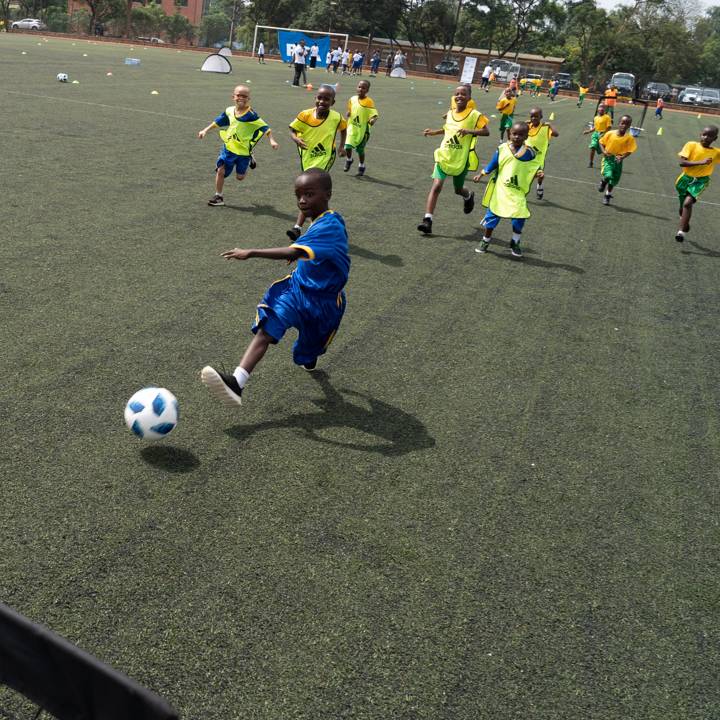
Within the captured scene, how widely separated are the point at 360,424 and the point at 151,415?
147cm

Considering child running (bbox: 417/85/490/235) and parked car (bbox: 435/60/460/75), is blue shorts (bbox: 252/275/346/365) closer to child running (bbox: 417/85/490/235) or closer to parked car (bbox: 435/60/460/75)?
child running (bbox: 417/85/490/235)

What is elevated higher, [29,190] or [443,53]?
[443,53]

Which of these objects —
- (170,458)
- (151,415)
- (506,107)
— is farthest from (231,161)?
(506,107)

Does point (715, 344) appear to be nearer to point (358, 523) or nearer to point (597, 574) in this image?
point (597, 574)

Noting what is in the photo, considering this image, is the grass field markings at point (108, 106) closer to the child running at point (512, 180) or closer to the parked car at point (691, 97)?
the child running at point (512, 180)

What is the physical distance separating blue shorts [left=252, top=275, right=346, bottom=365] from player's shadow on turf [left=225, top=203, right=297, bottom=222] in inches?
210

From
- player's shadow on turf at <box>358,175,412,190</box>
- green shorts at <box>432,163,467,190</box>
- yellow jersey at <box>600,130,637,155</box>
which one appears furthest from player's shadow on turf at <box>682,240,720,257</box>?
player's shadow on turf at <box>358,175,412,190</box>

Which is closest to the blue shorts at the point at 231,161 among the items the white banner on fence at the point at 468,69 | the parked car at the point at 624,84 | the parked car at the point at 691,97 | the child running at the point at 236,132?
the child running at the point at 236,132

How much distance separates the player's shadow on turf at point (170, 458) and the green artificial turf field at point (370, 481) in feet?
0.05

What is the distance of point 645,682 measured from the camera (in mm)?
3154

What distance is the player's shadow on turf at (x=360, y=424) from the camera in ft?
15.6

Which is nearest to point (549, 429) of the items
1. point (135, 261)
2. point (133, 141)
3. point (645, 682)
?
point (645, 682)

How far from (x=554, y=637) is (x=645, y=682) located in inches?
16.5

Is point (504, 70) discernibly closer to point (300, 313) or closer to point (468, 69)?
point (468, 69)
